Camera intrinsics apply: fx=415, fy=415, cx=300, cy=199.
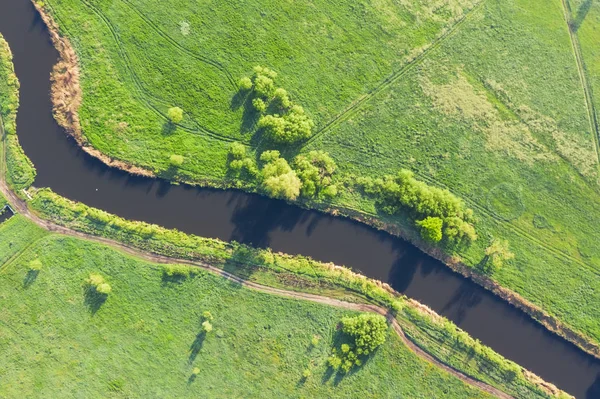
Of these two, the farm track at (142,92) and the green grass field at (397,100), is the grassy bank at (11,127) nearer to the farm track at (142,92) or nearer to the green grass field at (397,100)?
the green grass field at (397,100)

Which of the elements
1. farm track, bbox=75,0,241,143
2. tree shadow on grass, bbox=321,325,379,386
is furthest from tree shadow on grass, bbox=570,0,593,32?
tree shadow on grass, bbox=321,325,379,386

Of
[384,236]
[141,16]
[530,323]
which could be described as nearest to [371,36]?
[384,236]

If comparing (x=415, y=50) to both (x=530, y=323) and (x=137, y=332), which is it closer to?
(x=530, y=323)

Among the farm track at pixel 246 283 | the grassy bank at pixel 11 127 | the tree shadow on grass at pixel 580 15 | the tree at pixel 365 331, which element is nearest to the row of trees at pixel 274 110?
the farm track at pixel 246 283

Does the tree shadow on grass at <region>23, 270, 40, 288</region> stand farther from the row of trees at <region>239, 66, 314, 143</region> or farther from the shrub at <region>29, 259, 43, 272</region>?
the row of trees at <region>239, 66, 314, 143</region>

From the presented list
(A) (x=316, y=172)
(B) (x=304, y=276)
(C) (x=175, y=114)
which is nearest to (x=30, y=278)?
(C) (x=175, y=114)

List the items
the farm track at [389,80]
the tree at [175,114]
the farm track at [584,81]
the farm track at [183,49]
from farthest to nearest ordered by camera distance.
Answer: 1. the farm track at [584,81]
2. the farm track at [389,80]
3. the farm track at [183,49]
4. the tree at [175,114]

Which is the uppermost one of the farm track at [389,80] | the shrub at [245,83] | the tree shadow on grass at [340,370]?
the farm track at [389,80]
